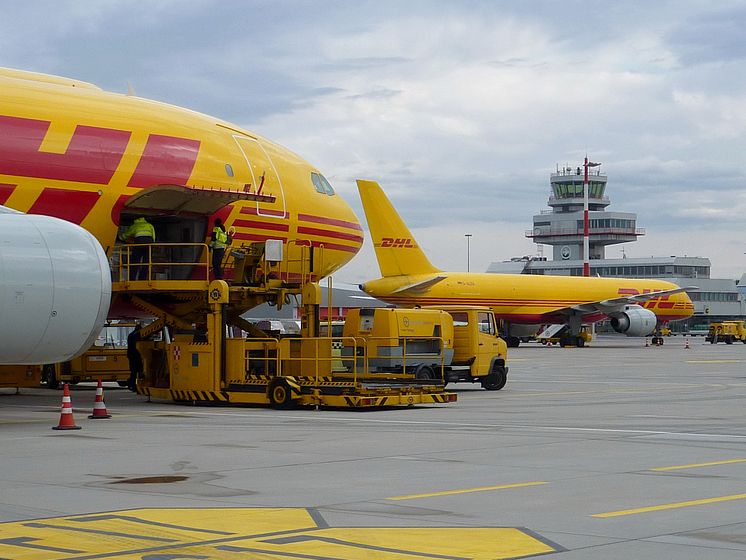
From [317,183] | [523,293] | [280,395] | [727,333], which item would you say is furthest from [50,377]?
[727,333]

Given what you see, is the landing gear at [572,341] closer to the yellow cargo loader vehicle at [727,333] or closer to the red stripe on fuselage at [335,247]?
the yellow cargo loader vehicle at [727,333]

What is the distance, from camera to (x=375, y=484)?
38.9 ft

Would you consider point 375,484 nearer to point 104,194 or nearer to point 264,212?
point 104,194

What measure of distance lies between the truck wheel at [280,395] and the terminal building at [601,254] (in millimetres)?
115658

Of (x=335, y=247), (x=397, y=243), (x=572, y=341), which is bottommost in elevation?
(x=572, y=341)

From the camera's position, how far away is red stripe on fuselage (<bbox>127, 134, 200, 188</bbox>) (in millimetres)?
24344

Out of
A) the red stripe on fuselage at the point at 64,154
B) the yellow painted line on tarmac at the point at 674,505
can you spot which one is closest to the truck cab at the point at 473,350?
the red stripe on fuselage at the point at 64,154

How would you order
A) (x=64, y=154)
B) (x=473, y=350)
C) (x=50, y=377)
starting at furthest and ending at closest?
(x=473, y=350), (x=50, y=377), (x=64, y=154)

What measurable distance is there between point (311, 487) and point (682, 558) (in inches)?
184

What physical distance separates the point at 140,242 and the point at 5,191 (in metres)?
3.62

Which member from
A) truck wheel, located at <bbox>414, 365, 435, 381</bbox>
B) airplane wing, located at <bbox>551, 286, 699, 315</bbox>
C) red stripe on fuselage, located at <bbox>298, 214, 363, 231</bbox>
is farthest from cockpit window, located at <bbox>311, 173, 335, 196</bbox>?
airplane wing, located at <bbox>551, 286, 699, 315</bbox>

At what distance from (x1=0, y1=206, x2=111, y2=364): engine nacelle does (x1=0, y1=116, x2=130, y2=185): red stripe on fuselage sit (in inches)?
151

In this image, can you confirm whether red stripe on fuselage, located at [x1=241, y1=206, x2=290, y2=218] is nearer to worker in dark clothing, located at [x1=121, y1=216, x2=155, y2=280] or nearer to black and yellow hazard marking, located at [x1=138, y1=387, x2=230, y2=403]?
worker in dark clothing, located at [x1=121, y1=216, x2=155, y2=280]

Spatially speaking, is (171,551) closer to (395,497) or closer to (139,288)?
(395,497)
